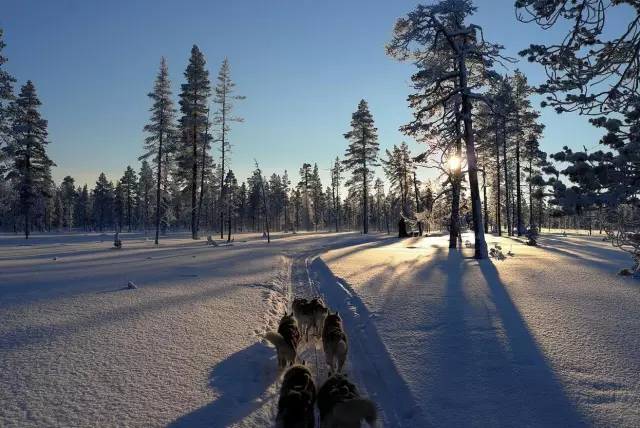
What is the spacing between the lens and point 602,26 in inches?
230

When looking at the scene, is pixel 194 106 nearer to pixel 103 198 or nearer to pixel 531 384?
pixel 531 384

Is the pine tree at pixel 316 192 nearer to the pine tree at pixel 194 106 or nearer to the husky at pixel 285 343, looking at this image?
the pine tree at pixel 194 106

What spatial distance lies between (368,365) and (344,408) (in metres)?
2.40

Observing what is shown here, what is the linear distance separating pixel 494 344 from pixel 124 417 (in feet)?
18.0

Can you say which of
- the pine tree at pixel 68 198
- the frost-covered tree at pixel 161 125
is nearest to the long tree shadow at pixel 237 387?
the frost-covered tree at pixel 161 125

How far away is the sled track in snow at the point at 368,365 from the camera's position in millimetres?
4711

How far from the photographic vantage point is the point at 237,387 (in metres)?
5.34

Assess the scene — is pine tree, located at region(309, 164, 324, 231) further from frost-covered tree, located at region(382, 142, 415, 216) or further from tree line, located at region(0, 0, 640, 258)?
frost-covered tree, located at region(382, 142, 415, 216)

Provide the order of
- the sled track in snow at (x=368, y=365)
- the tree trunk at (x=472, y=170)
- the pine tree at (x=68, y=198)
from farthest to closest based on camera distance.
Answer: the pine tree at (x=68, y=198) < the tree trunk at (x=472, y=170) < the sled track in snow at (x=368, y=365)

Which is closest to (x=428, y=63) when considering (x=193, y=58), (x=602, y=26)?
(x=602, y=26)

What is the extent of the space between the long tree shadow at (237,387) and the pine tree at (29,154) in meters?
46.9

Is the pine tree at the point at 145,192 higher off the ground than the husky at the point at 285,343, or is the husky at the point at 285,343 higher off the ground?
the pine tree at the point at 145,192

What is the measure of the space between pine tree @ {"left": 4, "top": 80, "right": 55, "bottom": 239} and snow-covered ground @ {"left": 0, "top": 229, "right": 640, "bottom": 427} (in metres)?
39.2

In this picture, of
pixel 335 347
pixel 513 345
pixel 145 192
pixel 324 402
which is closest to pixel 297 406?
pixel 324 402
